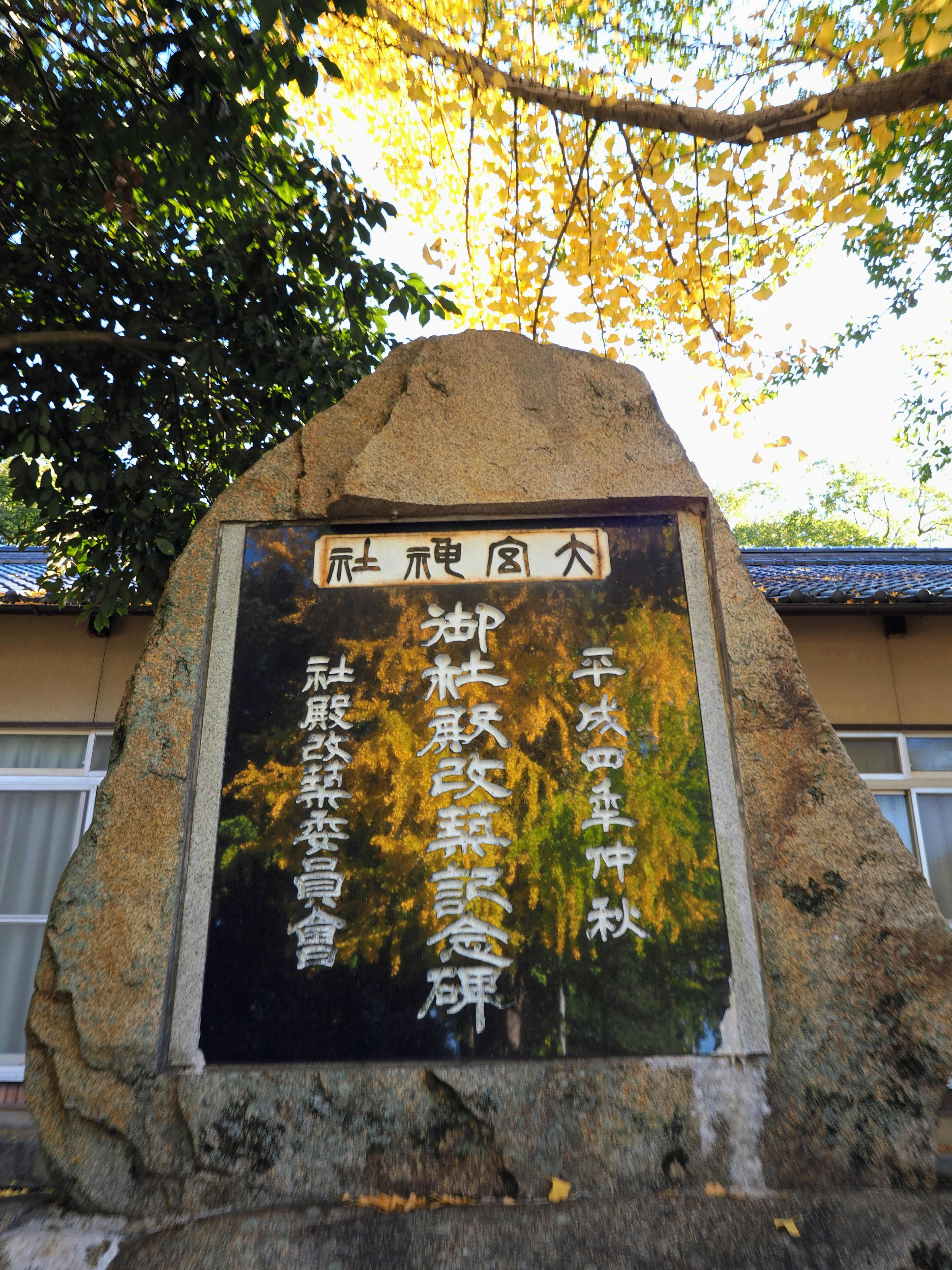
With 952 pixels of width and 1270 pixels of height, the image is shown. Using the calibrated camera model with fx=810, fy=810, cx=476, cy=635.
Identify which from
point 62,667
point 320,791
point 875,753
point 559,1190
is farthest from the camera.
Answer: point 62,667

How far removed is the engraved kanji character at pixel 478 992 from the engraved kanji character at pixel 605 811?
48cm

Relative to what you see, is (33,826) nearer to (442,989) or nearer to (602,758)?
(442,989)

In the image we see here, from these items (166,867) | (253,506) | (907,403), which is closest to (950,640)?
(907,403)

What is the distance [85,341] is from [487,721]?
9.72 feet

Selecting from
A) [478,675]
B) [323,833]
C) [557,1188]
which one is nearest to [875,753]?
[478,675]

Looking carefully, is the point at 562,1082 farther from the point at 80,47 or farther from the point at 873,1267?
the point at 80,47

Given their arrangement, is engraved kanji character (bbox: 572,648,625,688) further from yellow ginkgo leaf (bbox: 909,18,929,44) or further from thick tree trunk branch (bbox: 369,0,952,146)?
yellow ginkgo leaf (bbox: 909,18,929,44)

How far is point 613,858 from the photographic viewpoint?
2.27 meters

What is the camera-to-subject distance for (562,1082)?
2055 millimetres

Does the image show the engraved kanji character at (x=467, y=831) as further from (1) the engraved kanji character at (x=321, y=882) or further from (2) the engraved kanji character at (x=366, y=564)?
(2) the engraved kanji character at (x=366, y=564)

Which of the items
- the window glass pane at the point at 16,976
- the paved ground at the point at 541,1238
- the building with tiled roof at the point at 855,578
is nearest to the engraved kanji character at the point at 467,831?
the paved ground at the point at 541,1238

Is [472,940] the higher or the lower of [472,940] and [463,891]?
the lower

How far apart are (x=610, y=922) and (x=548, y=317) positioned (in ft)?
14.1

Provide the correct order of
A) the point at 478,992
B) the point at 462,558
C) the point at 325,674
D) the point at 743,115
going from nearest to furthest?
the point at 478,992 → the point at 325,674 → the point at 462,558 → the point at 743,115
